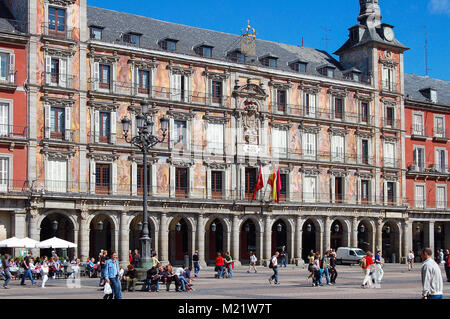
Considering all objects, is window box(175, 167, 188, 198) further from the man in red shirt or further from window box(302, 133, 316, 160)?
the man in red shirt

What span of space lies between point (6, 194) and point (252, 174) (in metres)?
19.8

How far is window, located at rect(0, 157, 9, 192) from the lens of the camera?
45.8 meters

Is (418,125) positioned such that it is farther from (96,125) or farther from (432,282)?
(432,282)

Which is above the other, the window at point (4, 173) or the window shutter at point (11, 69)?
the window shutter at point (11, 69)

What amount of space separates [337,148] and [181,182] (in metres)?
15.3

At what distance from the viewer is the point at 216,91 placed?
56406 millimetres

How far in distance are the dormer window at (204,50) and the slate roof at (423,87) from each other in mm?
20773

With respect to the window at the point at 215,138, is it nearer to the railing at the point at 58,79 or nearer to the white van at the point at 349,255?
the railing at the point at 58,79

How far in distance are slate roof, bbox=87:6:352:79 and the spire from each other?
466 centimetres

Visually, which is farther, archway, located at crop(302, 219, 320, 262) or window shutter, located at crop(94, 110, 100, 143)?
archway, located at crop(302, 219, 320, 262)

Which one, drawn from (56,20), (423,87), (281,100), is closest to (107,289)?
(56,20)

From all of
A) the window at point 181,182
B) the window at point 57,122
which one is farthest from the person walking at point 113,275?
the window at point 181,182

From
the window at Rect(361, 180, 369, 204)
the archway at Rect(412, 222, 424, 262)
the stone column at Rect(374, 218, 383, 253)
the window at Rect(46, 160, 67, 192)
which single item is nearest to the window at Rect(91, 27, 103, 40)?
the window at Rect(46, 160, 67, 192)

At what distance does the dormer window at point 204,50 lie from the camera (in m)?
56.1
